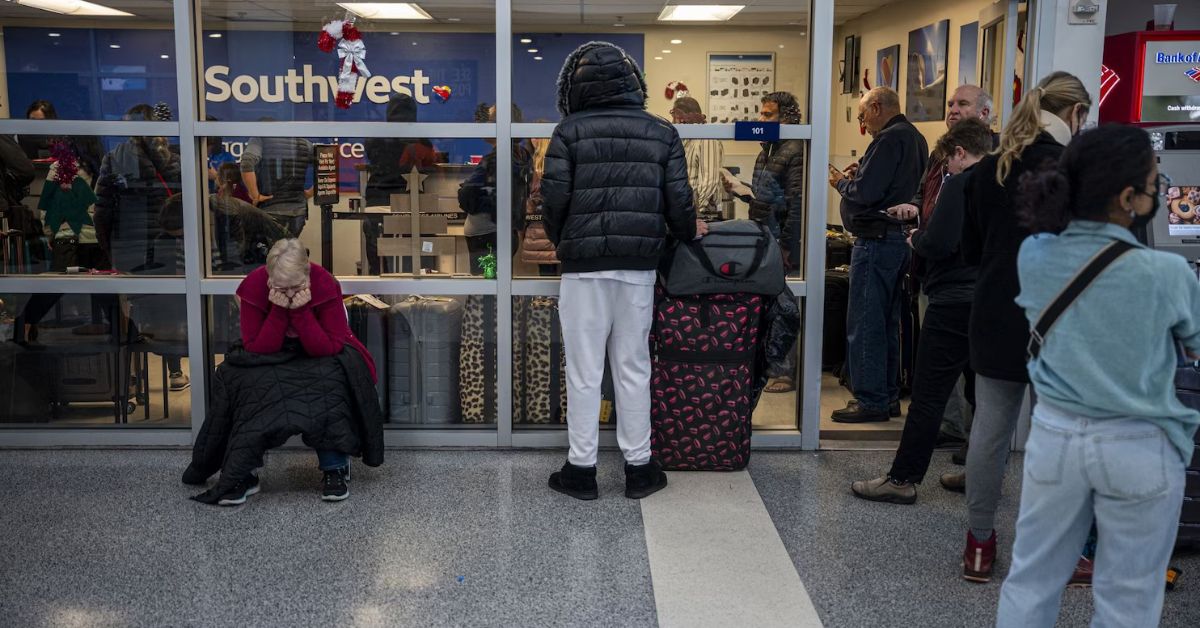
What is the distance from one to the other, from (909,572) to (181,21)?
3.76 metres

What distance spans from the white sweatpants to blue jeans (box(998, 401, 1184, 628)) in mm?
2044

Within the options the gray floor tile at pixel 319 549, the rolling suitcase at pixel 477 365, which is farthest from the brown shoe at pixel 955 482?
the rolling suitcase at pixel 477 365

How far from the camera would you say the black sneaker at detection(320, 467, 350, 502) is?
4328 millimetres

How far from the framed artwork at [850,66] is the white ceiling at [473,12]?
15.9 ft

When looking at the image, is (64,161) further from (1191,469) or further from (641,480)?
(1191,469)

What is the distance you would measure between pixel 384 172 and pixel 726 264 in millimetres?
1634

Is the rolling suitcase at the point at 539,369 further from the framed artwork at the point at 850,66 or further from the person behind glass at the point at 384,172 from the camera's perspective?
the framed artwork at the point at 850,66

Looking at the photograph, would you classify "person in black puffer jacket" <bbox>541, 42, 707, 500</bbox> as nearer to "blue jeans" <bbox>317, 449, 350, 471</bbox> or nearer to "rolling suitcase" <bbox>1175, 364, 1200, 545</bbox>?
"blue jeans" <bbox>317, 449, 350, 471</bbox>

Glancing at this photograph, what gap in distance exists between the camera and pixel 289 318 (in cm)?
434

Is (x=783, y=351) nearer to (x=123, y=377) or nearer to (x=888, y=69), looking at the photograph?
(x=123, y=377)

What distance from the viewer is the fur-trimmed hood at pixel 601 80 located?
414 cm

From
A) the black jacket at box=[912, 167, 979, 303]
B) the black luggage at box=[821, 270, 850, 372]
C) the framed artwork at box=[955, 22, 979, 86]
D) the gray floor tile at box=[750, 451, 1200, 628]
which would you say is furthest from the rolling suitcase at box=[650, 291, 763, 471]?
the framed artwork at box=[955, 22, 979, 86]

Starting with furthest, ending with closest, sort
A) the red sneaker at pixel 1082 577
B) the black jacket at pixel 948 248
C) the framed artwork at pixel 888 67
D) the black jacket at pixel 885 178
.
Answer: the framed artwork at pixel 888 67
the black jacket at pixel 885 178
the black jacket at pixel 948 248
the red sneaker at pixel 1082 577

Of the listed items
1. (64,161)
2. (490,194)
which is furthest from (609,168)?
(64,161)
